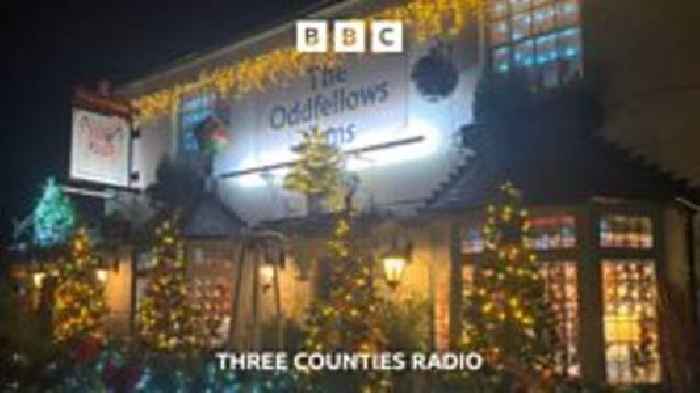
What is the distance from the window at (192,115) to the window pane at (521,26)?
9.77 m

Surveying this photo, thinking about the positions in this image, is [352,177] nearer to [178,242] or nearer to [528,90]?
[178,242]

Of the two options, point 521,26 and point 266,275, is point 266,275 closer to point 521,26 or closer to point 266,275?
point 266,275

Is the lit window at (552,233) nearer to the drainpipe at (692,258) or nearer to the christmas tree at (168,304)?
the drainpipe at (692,258)

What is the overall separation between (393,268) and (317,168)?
4.38 m

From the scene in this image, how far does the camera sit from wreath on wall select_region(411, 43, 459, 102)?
19125 mm

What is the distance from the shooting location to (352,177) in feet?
67.5

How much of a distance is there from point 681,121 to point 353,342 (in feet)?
18.6

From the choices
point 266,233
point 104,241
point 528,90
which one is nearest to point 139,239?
point 104,241

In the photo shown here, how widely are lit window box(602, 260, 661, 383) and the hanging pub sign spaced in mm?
12587

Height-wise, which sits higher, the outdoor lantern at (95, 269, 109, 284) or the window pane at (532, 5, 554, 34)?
the window pane at (532, 5, 554, 34)

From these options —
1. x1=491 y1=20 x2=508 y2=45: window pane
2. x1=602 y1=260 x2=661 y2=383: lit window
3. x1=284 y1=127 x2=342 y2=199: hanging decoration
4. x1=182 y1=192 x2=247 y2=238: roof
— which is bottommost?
x1=602 y1=260 x2=661 y2=383: lit window

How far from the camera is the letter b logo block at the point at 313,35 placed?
64.3 feet

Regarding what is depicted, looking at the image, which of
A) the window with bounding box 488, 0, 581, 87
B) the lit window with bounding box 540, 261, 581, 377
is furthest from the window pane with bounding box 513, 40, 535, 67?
the lit window with bounding box 540, 261, 581, 377

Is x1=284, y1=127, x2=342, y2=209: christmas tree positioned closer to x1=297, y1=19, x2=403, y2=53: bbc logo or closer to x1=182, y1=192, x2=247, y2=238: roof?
x1=297, y1=19, x2=403, y2=53: bbc logo
